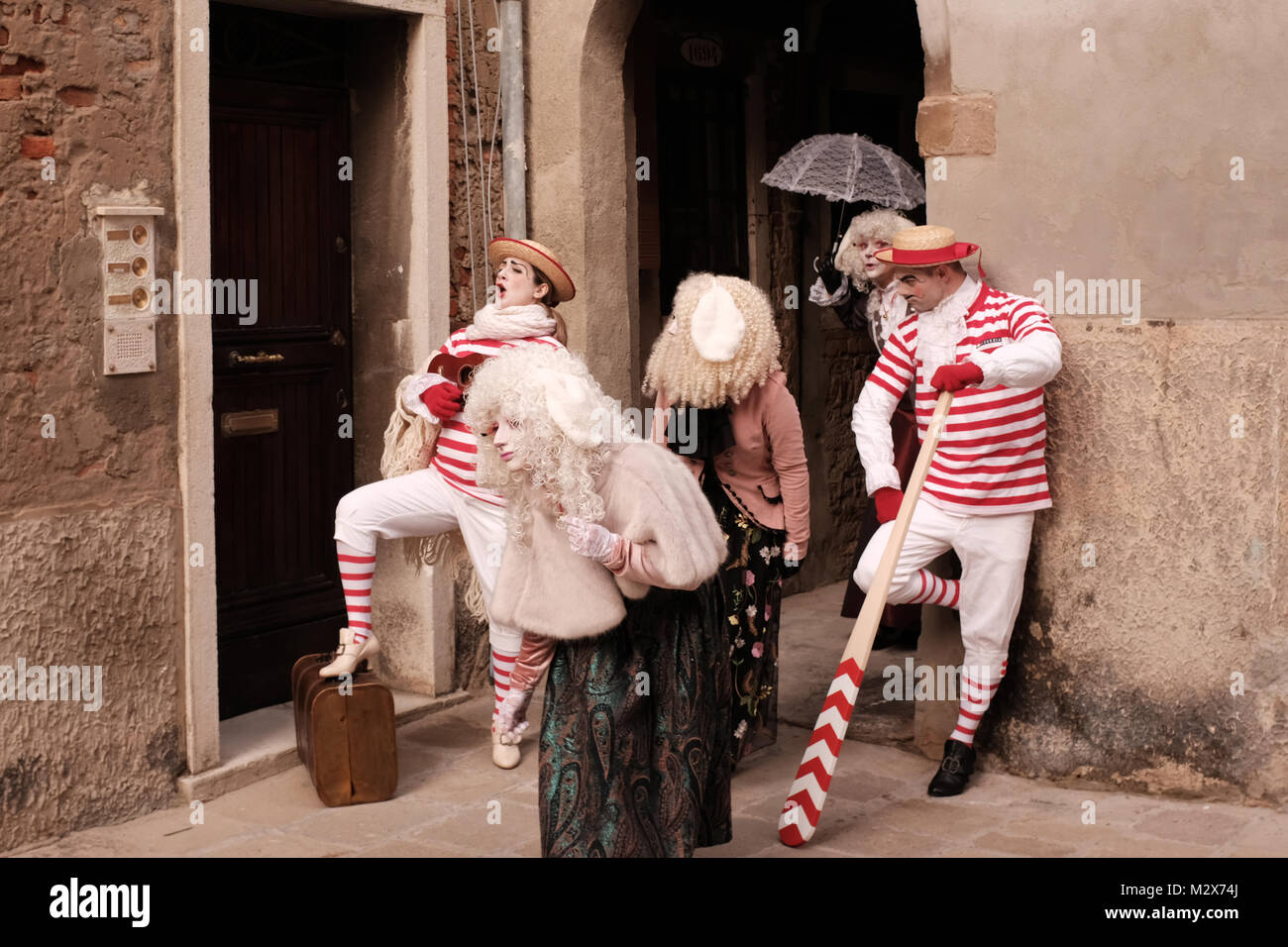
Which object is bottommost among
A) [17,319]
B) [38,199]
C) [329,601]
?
[329,601]

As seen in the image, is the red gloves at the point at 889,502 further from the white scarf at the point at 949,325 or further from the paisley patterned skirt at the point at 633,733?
the paisley patterned skirt at the point at 633,733

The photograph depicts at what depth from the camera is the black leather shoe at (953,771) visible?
18.2ft

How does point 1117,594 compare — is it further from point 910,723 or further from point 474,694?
point 474,694

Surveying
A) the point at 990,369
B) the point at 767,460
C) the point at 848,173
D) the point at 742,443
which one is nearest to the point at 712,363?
the point at 742,443

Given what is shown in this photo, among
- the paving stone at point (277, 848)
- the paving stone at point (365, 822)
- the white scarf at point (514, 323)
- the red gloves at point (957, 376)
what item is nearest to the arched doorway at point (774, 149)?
the white scarf at point (514, 323)

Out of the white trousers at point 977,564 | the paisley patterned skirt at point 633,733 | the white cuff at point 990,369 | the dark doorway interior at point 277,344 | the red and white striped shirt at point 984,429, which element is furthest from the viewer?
the dark doorway interior at point 277,344

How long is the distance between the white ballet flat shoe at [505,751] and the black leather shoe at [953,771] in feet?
4.83

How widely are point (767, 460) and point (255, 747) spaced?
209 centimetres

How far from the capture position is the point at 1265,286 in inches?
204

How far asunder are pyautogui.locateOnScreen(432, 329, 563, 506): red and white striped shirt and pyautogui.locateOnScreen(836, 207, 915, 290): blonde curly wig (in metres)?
2.02

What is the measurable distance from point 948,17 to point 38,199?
305cm

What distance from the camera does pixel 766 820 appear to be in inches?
210

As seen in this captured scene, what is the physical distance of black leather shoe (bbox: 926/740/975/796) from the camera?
5543mm

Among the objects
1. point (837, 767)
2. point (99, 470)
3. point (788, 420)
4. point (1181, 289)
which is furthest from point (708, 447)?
point (99, 470)
